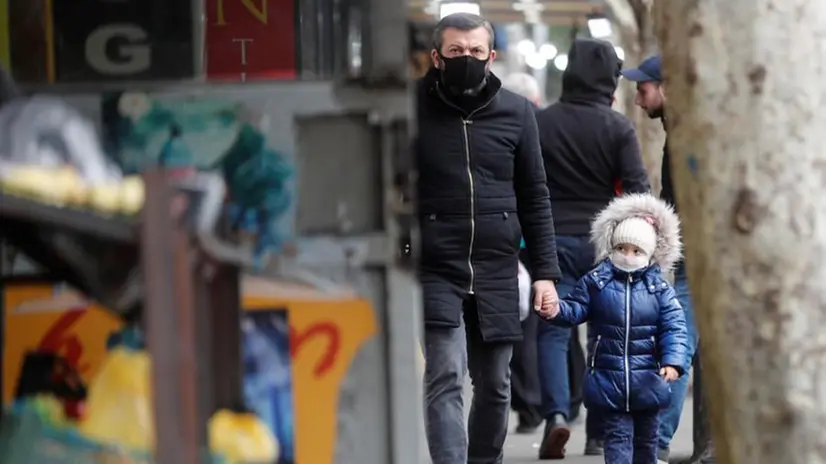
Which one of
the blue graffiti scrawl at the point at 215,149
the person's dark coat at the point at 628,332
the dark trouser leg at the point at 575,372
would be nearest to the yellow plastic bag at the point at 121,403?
the blue graffiti scrawl at the point at 215,149

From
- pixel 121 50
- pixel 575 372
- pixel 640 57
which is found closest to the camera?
pixel 121 50

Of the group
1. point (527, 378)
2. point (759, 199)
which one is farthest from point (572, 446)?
point (759, 199)

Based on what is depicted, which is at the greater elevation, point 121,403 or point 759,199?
point 759,199

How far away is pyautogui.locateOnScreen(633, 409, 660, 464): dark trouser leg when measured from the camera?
658 centimetres

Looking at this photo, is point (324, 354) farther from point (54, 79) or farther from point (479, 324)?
point (479, 324)

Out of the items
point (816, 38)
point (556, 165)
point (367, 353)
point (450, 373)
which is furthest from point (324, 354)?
point (556, 165)

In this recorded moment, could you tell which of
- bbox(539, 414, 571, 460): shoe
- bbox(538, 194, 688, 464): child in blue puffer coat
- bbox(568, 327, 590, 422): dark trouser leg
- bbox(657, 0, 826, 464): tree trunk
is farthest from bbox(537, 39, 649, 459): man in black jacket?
bbox(657, 0, 826, 464): tree trunk

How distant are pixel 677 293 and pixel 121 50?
3664 mm

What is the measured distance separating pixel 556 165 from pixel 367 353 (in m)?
4.19

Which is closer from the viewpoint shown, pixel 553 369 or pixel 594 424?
pixel 594 424

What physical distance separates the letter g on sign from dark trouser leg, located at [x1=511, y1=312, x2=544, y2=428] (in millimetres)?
4071

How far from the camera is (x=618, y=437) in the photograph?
6.52 metres

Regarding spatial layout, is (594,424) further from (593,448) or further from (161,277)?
(161,277)

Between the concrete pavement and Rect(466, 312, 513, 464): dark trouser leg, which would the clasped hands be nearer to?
Rect(466, 312, 513, 464): dark trouser leg
